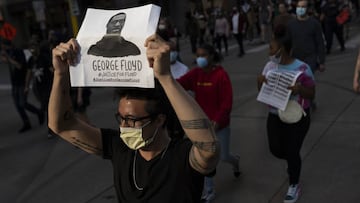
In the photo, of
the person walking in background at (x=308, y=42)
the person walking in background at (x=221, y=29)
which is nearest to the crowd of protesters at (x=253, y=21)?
the person walking in background at (x=221, y=29)

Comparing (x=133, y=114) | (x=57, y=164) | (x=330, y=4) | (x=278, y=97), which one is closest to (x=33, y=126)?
(x=57, y=164)

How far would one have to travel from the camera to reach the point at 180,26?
22.5m

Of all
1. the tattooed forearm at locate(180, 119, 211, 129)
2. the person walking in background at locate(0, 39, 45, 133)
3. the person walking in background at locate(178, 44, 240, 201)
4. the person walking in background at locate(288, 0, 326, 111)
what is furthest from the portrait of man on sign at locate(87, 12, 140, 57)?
the person walking in background at locate(0, 39, 45, 133)

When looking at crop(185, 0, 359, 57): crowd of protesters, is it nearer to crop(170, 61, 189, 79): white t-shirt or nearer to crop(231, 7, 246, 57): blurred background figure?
crop(231, 7, 246, 57): blurred background figure

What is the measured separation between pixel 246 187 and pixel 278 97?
1.12 m

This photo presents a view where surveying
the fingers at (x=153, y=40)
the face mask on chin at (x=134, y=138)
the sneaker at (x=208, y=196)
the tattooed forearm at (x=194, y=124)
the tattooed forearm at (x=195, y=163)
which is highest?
the fingers at (x=153, y=40)

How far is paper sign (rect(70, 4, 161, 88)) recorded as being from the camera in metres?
1.78

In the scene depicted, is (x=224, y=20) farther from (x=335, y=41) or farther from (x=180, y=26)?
(x=180, y=26)

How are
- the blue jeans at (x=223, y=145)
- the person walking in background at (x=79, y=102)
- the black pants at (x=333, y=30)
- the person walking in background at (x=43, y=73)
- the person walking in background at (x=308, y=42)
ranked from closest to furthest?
the blue jeans at (x=223, y=145), the person walking in background at (x=308, y=42), the person walking in background at (x=79, y=102), the person walking in background at (x=43, y=73), the black pants at (x=333, y=30)

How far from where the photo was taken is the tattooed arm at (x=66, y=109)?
192 cm

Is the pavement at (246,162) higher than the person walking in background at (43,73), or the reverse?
the person walking in background at (43,73)

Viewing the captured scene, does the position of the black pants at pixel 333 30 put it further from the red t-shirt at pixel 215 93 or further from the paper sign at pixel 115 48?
the paper sign at pixel 115 48

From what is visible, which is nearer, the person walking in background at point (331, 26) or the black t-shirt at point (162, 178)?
the black t-shirt at point (162, 178)

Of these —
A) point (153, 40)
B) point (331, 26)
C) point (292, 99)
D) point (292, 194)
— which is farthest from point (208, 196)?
point (331, 26)
